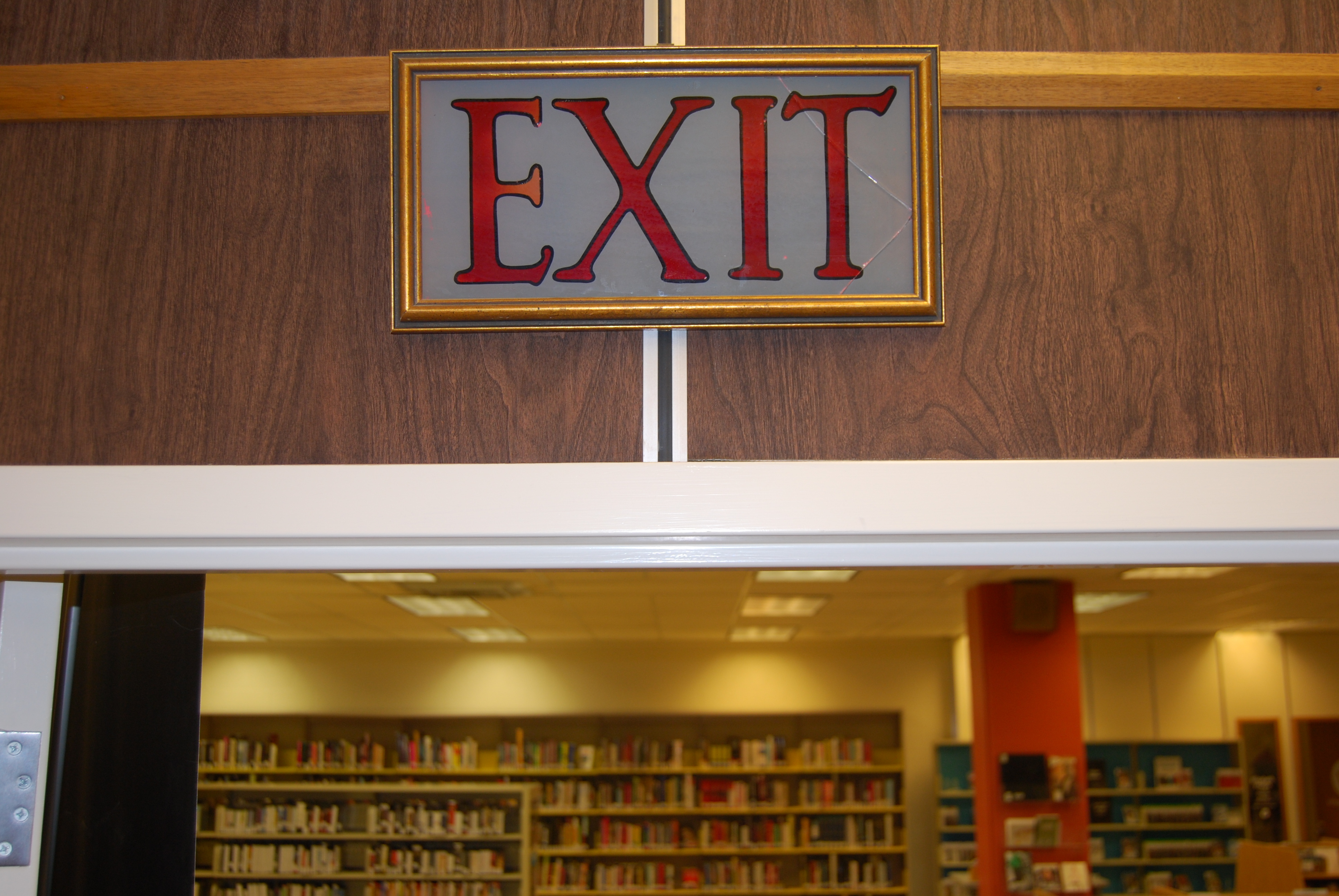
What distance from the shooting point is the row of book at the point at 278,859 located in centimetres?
795

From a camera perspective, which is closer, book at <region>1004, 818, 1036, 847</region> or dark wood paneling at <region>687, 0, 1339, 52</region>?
dark wood paneling at <region>687, 0, 1339, 52</region>

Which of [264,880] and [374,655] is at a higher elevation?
[374,655]

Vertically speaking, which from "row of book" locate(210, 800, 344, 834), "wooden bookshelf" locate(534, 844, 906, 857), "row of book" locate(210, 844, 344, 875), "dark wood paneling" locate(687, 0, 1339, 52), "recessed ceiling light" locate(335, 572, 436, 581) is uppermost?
"dark wood paneling" locate(687, 0, 1339, 52)

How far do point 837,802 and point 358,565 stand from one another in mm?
9028

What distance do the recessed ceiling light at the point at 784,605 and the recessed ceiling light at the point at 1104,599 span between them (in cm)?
171

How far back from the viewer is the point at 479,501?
101 cm

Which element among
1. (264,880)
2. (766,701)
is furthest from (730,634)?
(264,880)

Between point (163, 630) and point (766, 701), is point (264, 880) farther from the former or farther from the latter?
point (163, 630)

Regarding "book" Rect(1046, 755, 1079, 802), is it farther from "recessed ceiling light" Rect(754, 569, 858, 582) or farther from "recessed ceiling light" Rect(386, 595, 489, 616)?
"recessed ceiling light" Rect(386, 595, 489, 616)

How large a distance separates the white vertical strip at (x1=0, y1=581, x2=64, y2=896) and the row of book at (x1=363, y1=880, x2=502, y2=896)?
7.05 m

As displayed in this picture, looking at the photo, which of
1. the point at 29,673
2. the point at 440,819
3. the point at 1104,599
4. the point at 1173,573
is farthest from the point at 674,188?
the point at 440,819

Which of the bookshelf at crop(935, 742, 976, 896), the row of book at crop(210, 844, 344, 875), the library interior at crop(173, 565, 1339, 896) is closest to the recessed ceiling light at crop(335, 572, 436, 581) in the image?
the library interior at crop(173, 565, 1339, 896)

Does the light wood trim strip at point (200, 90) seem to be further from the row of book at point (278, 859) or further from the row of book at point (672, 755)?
the row of book at point (672, 755)

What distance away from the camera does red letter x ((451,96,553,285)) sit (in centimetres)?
106
